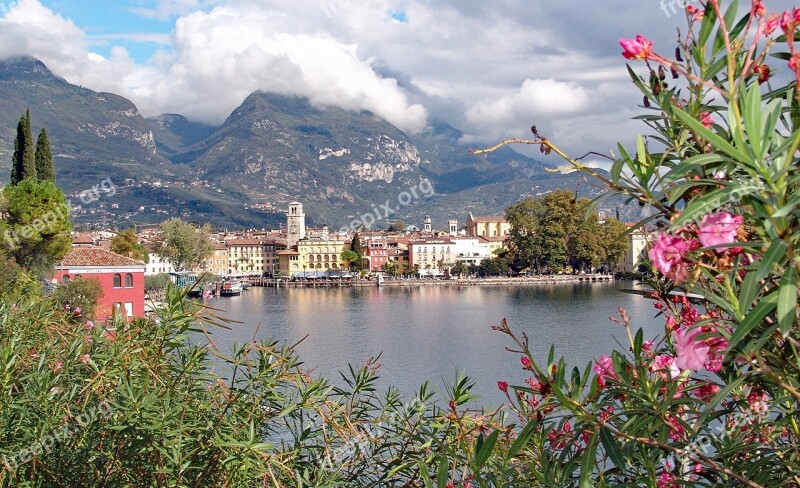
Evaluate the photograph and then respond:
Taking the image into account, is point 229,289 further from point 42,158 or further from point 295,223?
point 295,223

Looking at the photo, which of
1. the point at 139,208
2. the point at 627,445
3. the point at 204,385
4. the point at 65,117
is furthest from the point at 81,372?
the point at 65,117

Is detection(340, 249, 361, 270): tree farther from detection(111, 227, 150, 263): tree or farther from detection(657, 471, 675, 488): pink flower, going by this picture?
detection(657, 471, 675, 488): pink flower

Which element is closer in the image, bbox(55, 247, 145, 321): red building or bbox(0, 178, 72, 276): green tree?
bbox(0, 178, 72, 276): green tree

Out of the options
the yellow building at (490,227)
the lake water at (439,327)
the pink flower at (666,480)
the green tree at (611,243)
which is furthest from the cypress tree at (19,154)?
the yellow building at (490,227)

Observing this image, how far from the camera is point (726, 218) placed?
2.98 ft

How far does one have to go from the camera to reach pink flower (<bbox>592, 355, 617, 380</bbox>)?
135cm

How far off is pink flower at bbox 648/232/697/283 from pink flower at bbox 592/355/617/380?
389 millimetres

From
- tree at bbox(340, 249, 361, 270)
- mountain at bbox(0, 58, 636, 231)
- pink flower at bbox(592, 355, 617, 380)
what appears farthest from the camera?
mountain at bbox(0, 58, 636, 231)

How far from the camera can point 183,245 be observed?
41.9 meters

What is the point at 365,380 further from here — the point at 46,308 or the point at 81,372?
the point at 46,308

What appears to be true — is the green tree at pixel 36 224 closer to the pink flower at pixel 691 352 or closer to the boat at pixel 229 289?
the pink flower at pixel 691 352

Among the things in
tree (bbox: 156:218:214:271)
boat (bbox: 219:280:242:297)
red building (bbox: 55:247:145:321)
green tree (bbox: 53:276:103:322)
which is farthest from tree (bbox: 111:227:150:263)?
green tree (bbox: 53:276:103:322)

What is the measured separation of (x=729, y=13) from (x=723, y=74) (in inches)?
7.9

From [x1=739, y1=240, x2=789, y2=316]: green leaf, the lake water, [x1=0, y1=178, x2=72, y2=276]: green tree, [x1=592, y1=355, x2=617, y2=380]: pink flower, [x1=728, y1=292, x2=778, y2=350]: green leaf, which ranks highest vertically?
[x1=0, y1=178, x2=72, y2=276]: green tree
